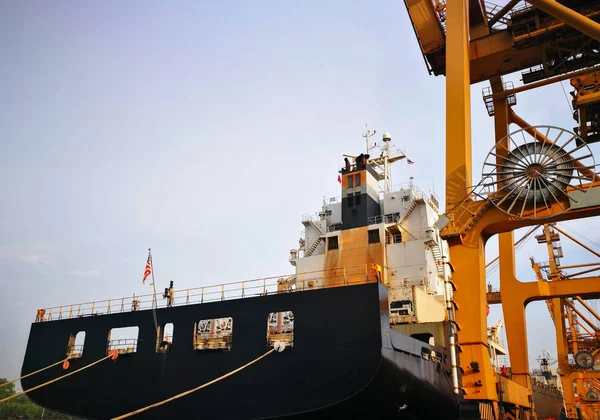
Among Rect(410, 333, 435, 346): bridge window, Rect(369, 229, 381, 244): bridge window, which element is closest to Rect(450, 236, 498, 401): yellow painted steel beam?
Rect(410, 333, 435, 346): bridge window

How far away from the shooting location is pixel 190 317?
14.4m

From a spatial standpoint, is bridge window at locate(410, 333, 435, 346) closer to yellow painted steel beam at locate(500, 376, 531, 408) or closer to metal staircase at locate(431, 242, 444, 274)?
yellow painted steel beam at locate(500, 376, 531, 408)

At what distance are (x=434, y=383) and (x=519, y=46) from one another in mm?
10593

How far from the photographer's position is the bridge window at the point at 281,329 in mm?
12523

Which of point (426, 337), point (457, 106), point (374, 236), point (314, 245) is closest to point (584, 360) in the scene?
point (426, 337)

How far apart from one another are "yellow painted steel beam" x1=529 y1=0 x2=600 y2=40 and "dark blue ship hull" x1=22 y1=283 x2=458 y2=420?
26.3 feet

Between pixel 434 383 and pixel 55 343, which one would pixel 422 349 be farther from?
pixel 55 343

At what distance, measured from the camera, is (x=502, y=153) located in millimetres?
16047

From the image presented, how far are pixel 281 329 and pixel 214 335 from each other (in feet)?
7.74

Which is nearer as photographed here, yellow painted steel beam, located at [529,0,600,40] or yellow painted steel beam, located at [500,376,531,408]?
yellow painted steel beam, located at [529,0,600,40]

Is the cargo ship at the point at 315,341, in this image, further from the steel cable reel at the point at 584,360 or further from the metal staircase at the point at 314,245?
the steel cable reel at the point at 584,360

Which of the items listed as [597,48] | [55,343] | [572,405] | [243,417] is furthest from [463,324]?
[572,405]

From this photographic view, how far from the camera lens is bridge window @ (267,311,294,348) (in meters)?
12.5

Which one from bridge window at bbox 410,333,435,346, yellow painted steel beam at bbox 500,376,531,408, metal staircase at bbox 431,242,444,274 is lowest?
yellow painted steel beam at bbox 500,376,531,408
